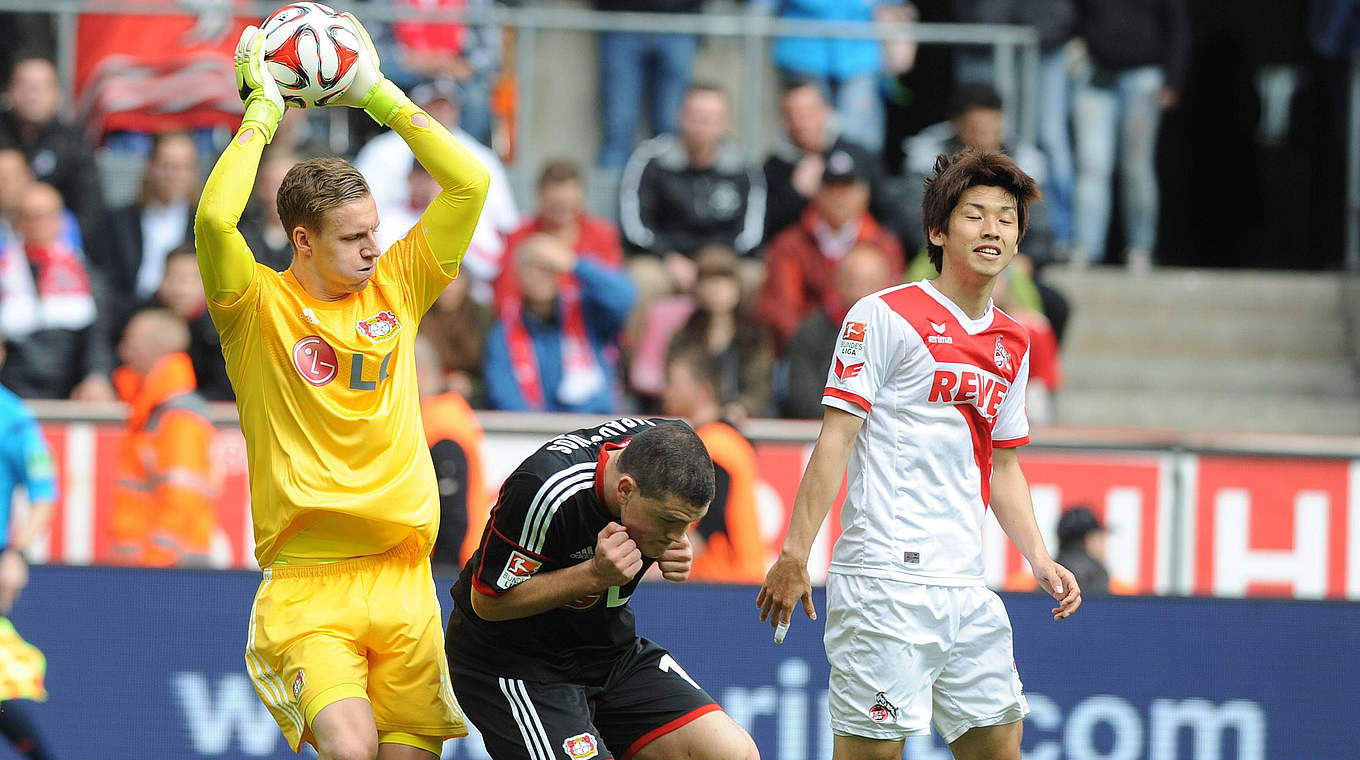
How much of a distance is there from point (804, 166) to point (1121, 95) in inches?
89.7

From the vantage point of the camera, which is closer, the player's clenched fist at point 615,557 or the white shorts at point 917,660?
the player's clenched fist at point 615,557

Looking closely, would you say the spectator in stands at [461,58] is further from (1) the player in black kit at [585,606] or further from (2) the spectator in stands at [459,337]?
(1) the player in black kit at [585,606]

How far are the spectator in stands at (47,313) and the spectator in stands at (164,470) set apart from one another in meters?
1.30

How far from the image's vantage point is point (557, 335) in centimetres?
950

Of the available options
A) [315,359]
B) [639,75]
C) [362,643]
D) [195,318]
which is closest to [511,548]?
[362,643]

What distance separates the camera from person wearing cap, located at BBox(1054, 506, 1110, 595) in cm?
799

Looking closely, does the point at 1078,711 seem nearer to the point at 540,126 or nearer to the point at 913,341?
the point at 913,341

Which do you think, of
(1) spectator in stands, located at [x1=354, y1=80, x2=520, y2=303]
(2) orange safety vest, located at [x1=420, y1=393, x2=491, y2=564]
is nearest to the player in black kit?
(2) orange safety vest, located at [x1=420, y1=393, x2=491, y2=564]

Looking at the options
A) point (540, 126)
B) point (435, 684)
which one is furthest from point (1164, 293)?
point (435, 684)

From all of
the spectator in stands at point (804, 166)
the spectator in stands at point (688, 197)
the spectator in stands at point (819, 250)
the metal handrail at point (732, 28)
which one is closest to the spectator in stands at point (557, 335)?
the spectator in stands at point (688, 197)

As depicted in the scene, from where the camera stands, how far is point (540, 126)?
39.1ft

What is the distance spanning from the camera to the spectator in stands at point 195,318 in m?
9.38

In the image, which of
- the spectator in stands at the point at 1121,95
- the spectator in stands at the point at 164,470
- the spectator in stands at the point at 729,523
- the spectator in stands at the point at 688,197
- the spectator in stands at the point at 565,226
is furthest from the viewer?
the spectator in stands at the point at 1121,95

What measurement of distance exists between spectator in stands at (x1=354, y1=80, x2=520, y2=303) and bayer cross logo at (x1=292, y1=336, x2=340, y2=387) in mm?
5003
